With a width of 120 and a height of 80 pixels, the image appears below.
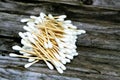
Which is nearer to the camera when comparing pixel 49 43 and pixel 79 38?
pixel 49 43

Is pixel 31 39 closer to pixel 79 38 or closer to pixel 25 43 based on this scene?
pixel 25 43

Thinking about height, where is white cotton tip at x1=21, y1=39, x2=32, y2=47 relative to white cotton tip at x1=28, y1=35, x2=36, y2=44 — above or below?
below

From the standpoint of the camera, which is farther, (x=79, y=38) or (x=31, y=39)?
(x=79, y=38)

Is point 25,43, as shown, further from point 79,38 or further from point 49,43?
point 79,38

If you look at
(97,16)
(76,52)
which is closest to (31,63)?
(76,52)

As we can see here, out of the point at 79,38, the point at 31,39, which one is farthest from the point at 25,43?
the point at 79,38

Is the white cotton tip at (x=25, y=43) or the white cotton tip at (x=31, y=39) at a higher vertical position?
the white cotton tip at (x=31, y=39)

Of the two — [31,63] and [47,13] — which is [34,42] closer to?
[31,63]

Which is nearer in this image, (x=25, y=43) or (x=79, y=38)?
(x=25, y=43)
